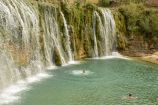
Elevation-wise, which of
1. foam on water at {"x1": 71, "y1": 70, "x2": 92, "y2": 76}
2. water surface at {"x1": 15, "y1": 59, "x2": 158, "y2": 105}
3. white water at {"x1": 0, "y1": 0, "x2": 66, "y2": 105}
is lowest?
water surface at {"x1": 15, "y1": 59, "x2": 158, "y2": 105}

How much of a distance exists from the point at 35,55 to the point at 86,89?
25.0ft

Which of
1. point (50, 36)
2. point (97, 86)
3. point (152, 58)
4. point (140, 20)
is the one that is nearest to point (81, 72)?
point (97, 86)

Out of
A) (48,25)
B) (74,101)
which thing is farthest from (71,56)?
(74,101)

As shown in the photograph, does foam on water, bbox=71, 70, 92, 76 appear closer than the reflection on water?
No

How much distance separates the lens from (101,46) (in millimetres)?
51219

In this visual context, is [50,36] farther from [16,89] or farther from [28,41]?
[16,89]

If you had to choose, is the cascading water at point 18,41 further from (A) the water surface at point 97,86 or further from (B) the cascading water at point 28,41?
(A) the water surface at point 97,86

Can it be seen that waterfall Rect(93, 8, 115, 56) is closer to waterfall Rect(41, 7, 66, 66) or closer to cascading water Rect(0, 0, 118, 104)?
cascading water Rect(0, 0, 118, 104)

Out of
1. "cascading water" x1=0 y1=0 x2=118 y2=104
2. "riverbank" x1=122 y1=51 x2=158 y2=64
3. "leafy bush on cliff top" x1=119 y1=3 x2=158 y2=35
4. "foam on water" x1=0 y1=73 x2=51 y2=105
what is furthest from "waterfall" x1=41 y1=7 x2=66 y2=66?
"leafy bush on cliff top" x1=119 y1=3 x2=158 y2=35

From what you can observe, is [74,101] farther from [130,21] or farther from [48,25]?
[130,21]

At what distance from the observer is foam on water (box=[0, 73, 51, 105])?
29.1 meters

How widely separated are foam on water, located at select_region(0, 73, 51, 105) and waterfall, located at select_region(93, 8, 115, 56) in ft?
50.7

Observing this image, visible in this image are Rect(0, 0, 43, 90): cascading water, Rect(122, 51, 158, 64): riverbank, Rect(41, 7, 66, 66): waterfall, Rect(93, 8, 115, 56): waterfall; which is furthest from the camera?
Rect(93, 8, 115, 56): waterfall

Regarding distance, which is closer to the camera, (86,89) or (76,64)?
(86,89)
